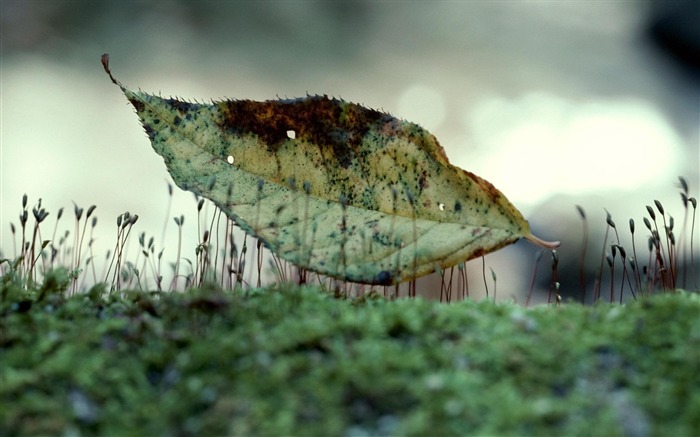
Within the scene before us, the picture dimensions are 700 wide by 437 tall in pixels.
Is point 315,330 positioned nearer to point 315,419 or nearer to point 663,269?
point 315,419

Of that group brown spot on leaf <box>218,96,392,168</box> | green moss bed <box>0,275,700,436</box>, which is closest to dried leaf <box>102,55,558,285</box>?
brown spot on leaf <box>218,96,392,168</box>

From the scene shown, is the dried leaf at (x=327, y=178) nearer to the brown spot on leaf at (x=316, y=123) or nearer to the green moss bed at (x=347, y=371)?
the brown spot on leaf at (x=316, y=123)

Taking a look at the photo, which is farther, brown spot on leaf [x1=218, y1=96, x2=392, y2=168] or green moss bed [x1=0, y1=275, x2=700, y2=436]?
brown spot on leaf [x1=218, y1=96, x2=392, y2=168]

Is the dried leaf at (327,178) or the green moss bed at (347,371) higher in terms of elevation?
the dried leaf at (327,178)

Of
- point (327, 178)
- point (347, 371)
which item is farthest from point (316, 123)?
point (347, 371)

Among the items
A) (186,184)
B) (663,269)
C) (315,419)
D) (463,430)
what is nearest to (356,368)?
(315,419)

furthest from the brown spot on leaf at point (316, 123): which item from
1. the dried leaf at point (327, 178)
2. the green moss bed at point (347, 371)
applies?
the green moss bed at point (347, 371)

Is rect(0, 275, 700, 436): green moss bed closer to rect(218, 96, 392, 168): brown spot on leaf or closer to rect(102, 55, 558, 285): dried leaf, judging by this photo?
rect(102, 55, 558, 285): dried leaf
